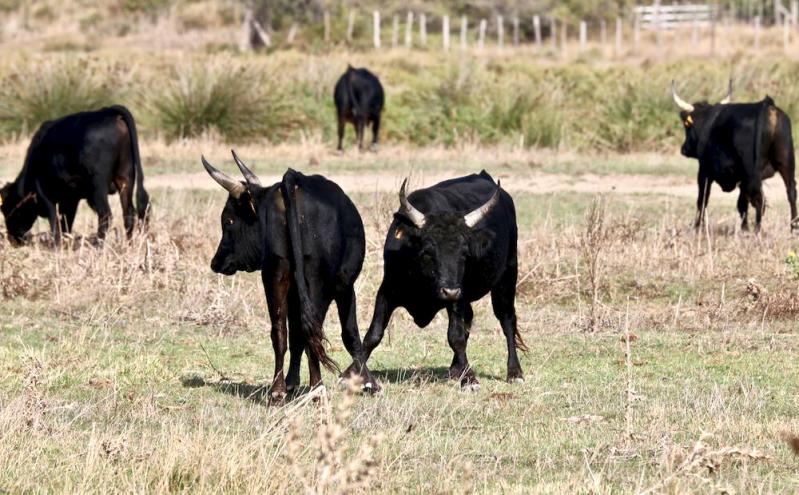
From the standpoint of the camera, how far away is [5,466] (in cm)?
705

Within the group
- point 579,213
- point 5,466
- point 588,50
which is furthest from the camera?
point 588,50

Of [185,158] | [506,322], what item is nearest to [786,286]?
[506,322]

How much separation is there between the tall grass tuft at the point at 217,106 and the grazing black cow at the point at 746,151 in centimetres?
1235

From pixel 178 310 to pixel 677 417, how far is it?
5977 mm

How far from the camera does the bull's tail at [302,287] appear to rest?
8.86 meters

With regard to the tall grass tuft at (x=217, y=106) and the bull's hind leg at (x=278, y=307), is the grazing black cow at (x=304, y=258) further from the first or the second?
the tall grass tuft at (x=217, y=106)

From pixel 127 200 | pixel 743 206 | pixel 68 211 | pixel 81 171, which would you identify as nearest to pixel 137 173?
pixel 127 200

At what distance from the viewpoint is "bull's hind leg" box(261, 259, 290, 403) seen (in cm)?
915

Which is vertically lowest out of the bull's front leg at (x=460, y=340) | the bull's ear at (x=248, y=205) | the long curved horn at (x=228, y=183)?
the bull's front leg at (x=460, y=340)

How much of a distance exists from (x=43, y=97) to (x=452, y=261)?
2096 centimetres

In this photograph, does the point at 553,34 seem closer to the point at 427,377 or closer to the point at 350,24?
the point at 350,24

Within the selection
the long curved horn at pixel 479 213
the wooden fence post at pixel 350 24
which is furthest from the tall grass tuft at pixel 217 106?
the wooden fence post at pixel 350 24

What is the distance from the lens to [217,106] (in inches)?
1141

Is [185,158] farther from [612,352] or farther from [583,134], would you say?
[612,352]
